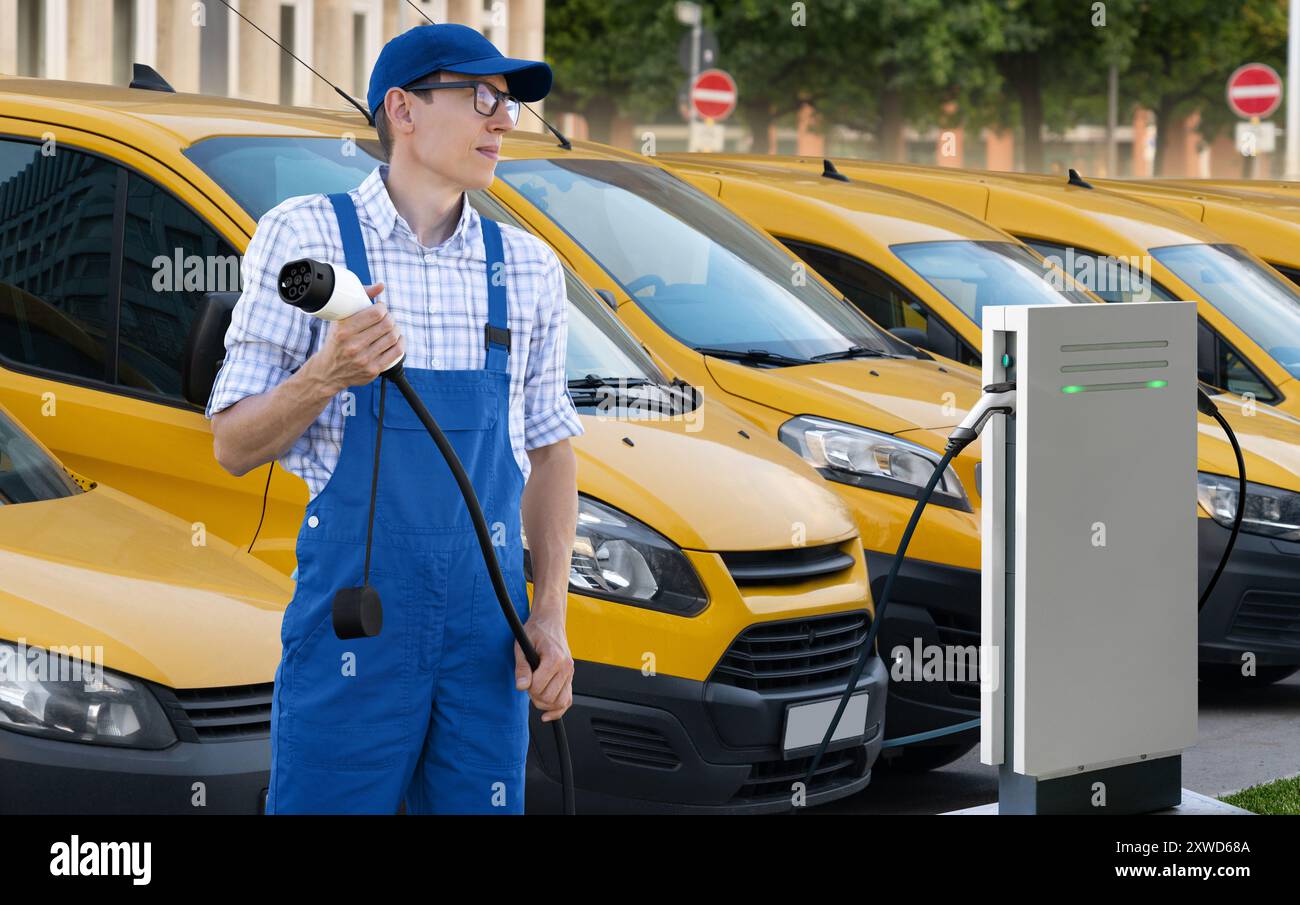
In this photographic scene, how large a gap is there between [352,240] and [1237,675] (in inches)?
237

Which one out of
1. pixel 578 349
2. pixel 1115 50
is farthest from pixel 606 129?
pixel 578 349

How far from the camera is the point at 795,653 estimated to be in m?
5.20

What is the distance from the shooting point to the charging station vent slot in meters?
5.06

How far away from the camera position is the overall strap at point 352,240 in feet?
10.5

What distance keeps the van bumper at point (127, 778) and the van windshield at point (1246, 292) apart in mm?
6655

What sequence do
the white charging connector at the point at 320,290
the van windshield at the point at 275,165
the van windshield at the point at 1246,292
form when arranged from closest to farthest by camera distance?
the white charging connector at the point at 320,290
the van windshield at the point at 275,165
the van windshield at the point at 1246,292

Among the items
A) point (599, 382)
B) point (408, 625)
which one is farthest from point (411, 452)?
point (599, 382)

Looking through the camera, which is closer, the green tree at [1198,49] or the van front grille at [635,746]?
the van front grille at [635,746]

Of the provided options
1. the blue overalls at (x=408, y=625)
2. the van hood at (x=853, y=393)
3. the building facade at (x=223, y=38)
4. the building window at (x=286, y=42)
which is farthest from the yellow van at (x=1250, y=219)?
the building window at (x=286, y=42)

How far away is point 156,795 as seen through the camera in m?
3.88

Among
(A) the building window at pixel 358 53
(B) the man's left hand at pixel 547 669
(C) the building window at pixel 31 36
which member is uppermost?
(A) the building window at pixel 358 53

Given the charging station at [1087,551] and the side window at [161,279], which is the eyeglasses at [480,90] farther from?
the side window at [161,279]

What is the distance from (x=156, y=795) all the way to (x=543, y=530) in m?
1.04

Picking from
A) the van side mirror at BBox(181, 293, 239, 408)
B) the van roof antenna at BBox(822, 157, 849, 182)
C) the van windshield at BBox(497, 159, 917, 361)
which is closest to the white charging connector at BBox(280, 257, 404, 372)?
the van side mirror at BBox(181, 293, 239, 408)
